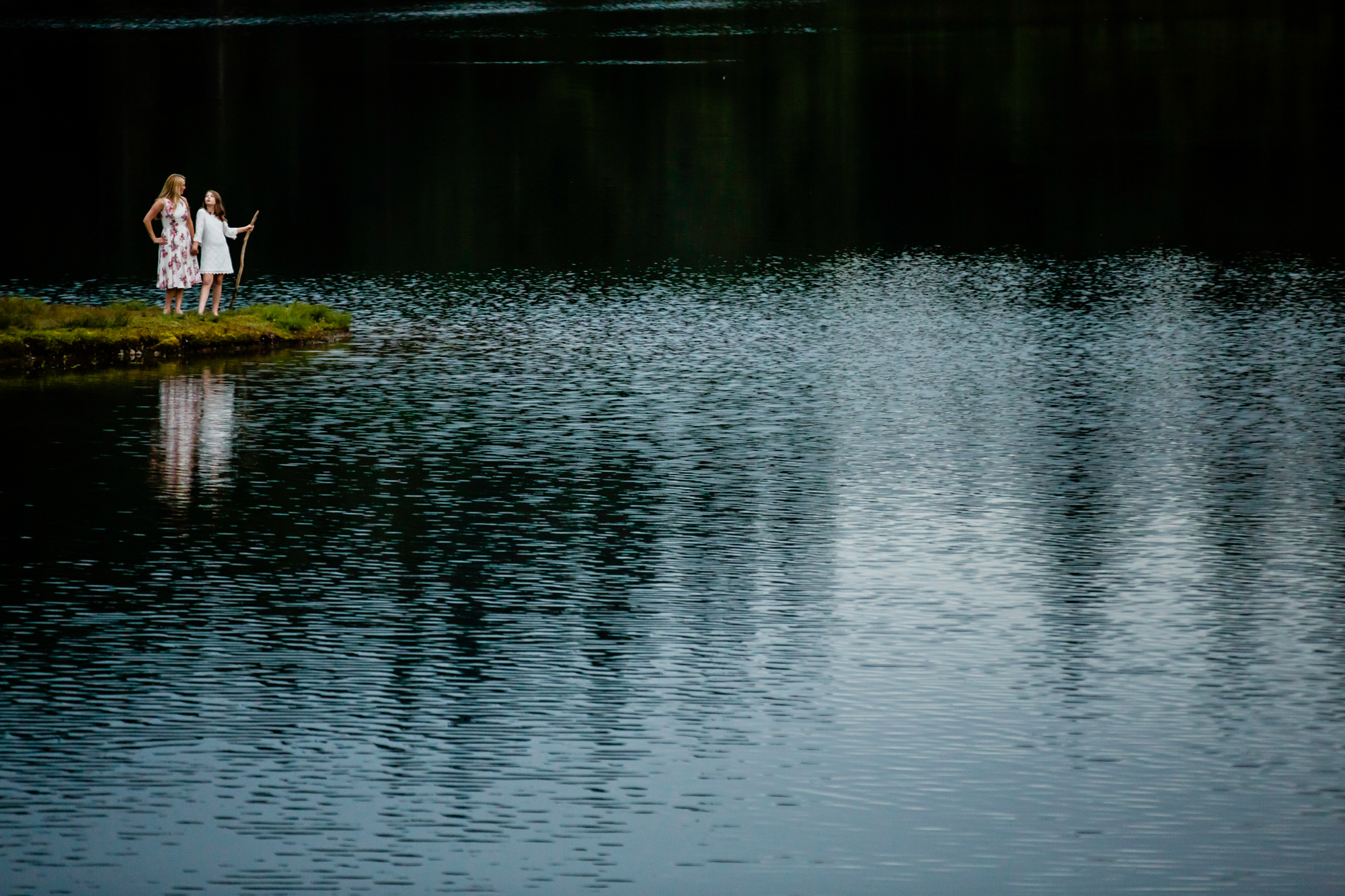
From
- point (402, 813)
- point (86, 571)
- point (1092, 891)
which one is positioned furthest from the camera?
point (86, 571)

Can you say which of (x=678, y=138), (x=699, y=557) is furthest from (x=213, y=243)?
(x=678, y=138)

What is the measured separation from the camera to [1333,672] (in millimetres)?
11578

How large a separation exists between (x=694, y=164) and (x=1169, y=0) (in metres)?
64.6

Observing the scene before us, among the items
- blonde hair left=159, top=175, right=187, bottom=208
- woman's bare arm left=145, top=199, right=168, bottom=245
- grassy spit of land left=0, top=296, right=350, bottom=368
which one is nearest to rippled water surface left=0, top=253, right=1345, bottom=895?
grassy spit of land left=0, top=296, right=350, bottom=368

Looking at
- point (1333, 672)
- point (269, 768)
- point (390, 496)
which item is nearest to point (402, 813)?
point (269, 768)

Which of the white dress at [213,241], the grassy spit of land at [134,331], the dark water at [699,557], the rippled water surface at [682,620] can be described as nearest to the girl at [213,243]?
the white dress at [213,241]

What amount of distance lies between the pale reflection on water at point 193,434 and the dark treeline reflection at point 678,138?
29.6 feet

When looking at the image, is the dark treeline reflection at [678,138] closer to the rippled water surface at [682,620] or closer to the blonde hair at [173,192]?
the blonde hair at [173,192]

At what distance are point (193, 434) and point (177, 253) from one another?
7.04 metres

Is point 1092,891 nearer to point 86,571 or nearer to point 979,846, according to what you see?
point 979,846

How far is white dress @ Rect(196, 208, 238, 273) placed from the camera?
969 inches

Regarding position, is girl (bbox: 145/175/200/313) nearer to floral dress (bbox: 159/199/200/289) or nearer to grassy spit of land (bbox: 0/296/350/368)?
floral dress (bbox: 159/199/200/289)

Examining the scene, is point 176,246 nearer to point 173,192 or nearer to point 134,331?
point 173,192

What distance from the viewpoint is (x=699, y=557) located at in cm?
1413
